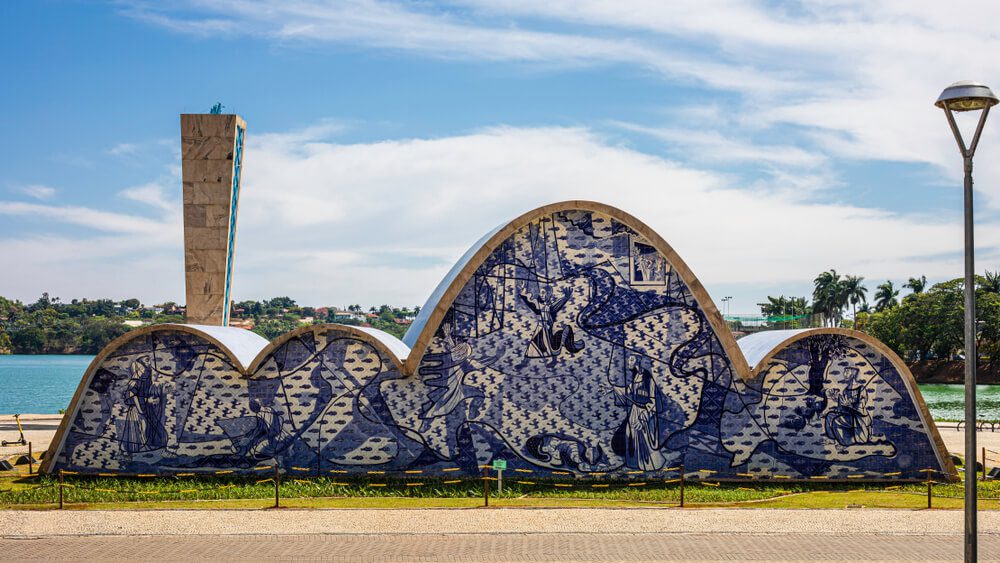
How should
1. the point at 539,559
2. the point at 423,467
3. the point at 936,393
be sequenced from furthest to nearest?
the point at 936,393
the point at 423,467
the point at 539,559

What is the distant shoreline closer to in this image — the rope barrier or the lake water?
the lake water

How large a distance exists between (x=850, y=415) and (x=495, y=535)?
842 cm

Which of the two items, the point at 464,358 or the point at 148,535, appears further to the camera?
the point at 464,358

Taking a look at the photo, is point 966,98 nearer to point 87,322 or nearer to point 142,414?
point 142,414

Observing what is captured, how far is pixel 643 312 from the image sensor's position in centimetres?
1820

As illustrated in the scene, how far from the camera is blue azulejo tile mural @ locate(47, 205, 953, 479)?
17.9 meters

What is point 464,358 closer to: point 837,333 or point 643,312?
point 643,312

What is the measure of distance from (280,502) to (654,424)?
6895 mm

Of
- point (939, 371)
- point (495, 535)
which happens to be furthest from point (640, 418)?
point (939, 371)

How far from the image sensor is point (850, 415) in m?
18.0

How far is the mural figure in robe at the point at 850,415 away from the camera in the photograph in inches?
707

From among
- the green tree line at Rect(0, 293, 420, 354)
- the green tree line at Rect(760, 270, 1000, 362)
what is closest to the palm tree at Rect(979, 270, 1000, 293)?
the green tree line at Rect(760, 270, 1000, 362)

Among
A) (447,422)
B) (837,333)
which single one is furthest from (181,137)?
(837,333)

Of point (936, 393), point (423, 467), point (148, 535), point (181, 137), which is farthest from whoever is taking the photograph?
point (936, 393)
